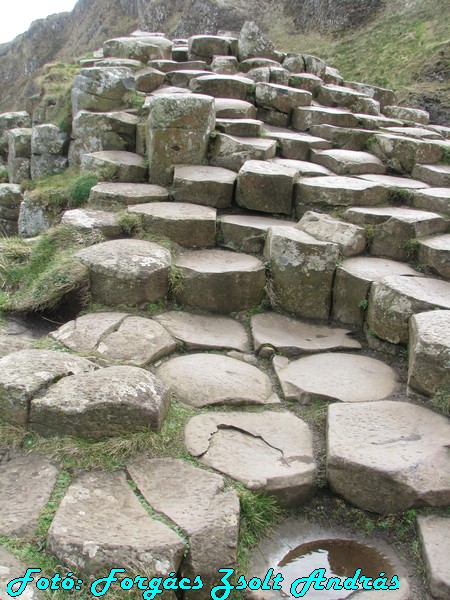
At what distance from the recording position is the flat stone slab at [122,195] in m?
5.24

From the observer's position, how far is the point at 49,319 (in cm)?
414

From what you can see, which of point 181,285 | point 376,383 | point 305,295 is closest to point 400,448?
point 376,383

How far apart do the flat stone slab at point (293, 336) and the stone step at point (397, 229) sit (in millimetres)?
869

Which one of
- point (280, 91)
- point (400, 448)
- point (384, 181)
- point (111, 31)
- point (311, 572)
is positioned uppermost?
point (111, 31)

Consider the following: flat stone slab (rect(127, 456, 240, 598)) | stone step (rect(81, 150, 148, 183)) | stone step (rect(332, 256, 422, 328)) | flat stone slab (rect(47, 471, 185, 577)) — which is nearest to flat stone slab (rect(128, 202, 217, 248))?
stone step (rect(81, 150, 148, 183))

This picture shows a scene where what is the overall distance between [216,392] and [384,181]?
131 inches

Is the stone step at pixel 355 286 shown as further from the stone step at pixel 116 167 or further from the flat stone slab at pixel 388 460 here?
the stone step at pixel 116 167

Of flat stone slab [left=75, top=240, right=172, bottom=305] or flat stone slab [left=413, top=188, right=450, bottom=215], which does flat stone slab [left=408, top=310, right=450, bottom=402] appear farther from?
flat stone slab [left=413, top=188, right=450, bottom=215]

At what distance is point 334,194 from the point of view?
5.14m

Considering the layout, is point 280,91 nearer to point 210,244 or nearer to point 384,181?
point 384,181

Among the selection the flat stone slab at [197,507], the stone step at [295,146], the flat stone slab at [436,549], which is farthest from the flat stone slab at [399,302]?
the stone step at [295,146]

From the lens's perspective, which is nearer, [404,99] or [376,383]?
[376,383]

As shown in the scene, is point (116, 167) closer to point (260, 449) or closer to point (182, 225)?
point (182, 225)

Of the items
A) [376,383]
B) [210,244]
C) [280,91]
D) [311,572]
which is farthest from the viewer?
[280,91]
